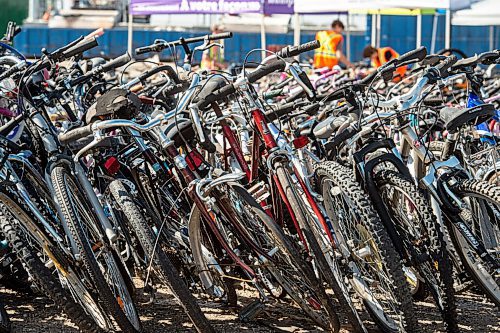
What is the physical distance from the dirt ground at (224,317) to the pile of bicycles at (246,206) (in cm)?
11

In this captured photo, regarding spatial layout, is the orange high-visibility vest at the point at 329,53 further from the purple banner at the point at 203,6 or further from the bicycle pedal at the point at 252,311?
the bicycle pedal at the point at 252,311

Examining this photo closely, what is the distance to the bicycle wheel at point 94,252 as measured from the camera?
3932 millimetres

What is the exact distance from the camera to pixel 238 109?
14.8ft

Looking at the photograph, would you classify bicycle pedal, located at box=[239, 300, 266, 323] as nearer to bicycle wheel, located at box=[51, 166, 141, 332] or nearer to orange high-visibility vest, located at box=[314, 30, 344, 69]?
bicycle wheel, located at box=[51, 166, 141, 332]

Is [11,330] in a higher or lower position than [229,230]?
lower

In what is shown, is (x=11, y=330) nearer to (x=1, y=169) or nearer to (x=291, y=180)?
(x=1, y=169)

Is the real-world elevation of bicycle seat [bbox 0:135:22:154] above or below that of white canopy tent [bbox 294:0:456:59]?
below

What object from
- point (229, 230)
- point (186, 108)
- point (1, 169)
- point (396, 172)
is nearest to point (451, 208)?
point (396, 172)

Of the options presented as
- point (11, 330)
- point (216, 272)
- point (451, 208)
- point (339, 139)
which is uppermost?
point (339, 139)

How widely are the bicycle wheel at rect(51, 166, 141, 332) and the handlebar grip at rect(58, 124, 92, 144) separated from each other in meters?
0.14

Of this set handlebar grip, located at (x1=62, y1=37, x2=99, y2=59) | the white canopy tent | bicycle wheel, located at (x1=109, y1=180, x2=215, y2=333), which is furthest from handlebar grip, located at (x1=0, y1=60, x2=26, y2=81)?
the white canopy tent

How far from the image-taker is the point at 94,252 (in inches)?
163

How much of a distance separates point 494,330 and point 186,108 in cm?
179

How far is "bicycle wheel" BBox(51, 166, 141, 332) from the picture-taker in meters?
3.93
